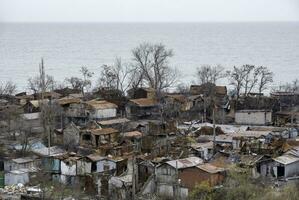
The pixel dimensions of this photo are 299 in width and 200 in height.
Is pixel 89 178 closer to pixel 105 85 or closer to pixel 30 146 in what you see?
pixel 30 146

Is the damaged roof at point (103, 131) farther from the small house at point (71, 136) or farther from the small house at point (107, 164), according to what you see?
the small house at point (107, 164)

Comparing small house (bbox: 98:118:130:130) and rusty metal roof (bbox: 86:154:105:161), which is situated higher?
small house (bbox: 98:118:130:130)

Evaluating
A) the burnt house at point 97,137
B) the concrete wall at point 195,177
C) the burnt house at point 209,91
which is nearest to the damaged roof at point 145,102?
the burnt house at point 209,91

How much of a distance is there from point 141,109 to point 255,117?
127 inches

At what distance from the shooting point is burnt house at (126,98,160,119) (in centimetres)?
1709

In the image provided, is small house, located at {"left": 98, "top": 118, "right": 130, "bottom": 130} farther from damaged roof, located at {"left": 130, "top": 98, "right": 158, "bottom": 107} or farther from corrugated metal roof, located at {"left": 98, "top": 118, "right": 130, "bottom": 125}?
damaged roof, located at {"left": 130, "top": 98, "right": 158, "bottom": 107}

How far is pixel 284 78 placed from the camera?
1211 inches

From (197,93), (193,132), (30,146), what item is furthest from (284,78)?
(30,146)

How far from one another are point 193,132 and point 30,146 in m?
3.96

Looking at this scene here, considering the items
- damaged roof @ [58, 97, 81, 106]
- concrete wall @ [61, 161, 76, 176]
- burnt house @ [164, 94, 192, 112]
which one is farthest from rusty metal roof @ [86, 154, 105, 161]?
burnt house @ [164, 94, 192, 112]

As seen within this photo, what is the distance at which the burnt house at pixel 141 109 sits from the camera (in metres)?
17.1

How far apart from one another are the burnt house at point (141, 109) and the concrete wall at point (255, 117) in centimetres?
239

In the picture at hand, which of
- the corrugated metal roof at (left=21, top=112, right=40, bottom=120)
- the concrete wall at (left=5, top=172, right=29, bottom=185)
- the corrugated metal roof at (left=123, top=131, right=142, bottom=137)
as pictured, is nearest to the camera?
the concrete wall at (left=5, top=172, right=29, bottom=185)

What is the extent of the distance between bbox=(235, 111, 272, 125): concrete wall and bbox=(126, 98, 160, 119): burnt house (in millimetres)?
2392
